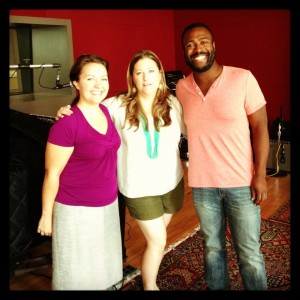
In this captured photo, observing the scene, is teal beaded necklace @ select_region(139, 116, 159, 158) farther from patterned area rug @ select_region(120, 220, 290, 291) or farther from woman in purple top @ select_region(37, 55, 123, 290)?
patterned area rug @ select_region(120, 220, 290, 291)

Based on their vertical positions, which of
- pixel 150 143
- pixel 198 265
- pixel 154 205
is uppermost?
pixel 150 143

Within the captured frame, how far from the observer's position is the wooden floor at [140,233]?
2.59 m

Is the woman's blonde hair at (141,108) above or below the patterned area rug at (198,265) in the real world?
above

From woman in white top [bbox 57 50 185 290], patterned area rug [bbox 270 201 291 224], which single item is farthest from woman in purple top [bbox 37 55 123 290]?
patterned area rug [bbox 270 201 291 224]

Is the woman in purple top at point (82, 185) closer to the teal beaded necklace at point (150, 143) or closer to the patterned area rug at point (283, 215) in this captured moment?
the teal beaded necklace at point (150, 143)

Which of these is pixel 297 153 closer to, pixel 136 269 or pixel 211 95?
pixel 211 95

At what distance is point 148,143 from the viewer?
6.40ft

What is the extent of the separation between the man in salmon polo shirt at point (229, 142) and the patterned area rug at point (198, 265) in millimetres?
659

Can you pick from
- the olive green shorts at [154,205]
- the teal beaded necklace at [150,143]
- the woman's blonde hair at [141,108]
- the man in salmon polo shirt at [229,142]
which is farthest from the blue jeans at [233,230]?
the woman's blonde hair at [141,108]

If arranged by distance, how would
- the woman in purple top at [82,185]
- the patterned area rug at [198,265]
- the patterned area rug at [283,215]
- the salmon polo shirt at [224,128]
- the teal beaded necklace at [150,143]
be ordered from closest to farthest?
the woman in purple top at [82,185] → the salmon polo shirt at [224,128] → the teal beaded necklace at [150,143] → the patterned area rug at [198,265] → the patterned area rug at [283,215]

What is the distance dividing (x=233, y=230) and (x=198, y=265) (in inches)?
37.4

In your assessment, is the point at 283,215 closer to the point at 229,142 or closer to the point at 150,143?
the point at 229,142

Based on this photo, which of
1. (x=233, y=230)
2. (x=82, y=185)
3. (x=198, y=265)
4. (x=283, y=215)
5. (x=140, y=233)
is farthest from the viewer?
(x=283, y=215)

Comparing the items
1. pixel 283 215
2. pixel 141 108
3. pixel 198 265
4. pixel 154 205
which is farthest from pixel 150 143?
pixel 283 215
